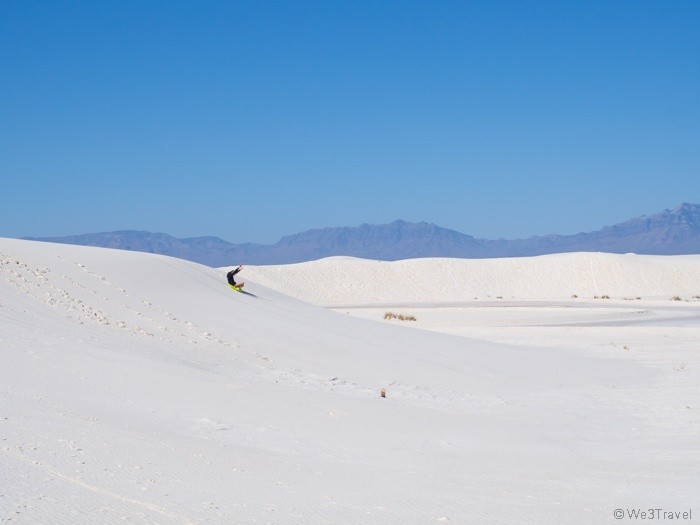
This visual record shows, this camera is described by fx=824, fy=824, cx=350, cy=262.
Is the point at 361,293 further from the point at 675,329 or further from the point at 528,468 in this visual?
the point at 528,468

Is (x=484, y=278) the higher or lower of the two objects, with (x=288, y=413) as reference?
higher

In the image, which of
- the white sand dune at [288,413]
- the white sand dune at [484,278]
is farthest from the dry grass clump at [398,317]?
the white sand dune at [484,278]

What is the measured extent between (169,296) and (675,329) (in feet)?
68.0

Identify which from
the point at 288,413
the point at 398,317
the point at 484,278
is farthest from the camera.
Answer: the point at 484,278

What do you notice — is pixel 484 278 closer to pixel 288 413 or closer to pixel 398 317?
pixel 398 317

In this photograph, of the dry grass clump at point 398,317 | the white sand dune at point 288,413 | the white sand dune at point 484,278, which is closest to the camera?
the white sand dune at point 288,413

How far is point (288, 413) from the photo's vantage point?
32.8 feet

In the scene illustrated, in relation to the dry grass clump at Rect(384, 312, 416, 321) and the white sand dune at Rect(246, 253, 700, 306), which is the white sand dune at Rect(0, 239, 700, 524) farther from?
the white sand dune at Rect(246, 253, 700, 306)

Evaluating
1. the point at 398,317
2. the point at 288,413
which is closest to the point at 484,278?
the point at 398,317

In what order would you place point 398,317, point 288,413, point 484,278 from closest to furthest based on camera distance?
point 288,413, point 398,317, point 484,278

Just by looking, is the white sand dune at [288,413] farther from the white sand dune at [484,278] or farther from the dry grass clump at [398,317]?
the white sand dune at [484,278]

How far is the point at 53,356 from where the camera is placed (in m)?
10.4

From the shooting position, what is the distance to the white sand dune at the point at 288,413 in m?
6.05

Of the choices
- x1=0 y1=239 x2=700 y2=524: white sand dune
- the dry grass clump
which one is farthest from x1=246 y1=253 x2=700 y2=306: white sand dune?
x1=0 y1=239 x2=700 y2=524: white sand dune
